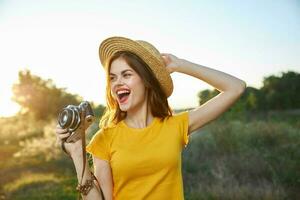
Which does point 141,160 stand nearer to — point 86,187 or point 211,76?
point 86,187

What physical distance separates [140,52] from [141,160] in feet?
1.54

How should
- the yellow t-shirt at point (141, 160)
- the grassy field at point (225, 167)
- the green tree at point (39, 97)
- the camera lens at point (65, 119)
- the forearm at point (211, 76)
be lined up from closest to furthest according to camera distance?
the camera lens at point (65, 119), the yellow t-shirt at point (141, 160), the forearm at point (211, 76), the grassy field at point (225, 167), the green tree at point (39, 97)

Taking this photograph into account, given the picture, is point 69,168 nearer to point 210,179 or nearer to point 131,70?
point 210,179

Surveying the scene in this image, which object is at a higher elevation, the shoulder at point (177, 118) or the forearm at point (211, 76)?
the forearm at point (211, 76)

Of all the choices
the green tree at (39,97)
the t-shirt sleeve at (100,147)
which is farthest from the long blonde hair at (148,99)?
the green tree at (39,97)

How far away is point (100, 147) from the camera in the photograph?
6.57ft

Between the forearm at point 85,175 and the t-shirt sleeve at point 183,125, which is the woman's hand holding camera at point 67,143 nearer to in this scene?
the forearm at point 85,175

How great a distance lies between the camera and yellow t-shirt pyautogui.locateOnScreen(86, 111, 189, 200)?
6.47ft

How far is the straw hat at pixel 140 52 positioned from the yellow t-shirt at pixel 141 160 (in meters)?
0.28

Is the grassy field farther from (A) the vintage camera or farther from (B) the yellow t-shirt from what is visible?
(A) the vintage camera

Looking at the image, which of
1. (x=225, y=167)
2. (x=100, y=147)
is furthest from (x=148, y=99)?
(x=225, y=167)

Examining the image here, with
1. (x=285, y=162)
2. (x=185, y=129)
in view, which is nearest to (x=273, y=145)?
(x=285, y=162)

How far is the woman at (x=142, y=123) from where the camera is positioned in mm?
1978

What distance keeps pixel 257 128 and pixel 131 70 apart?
6256 millimetres
